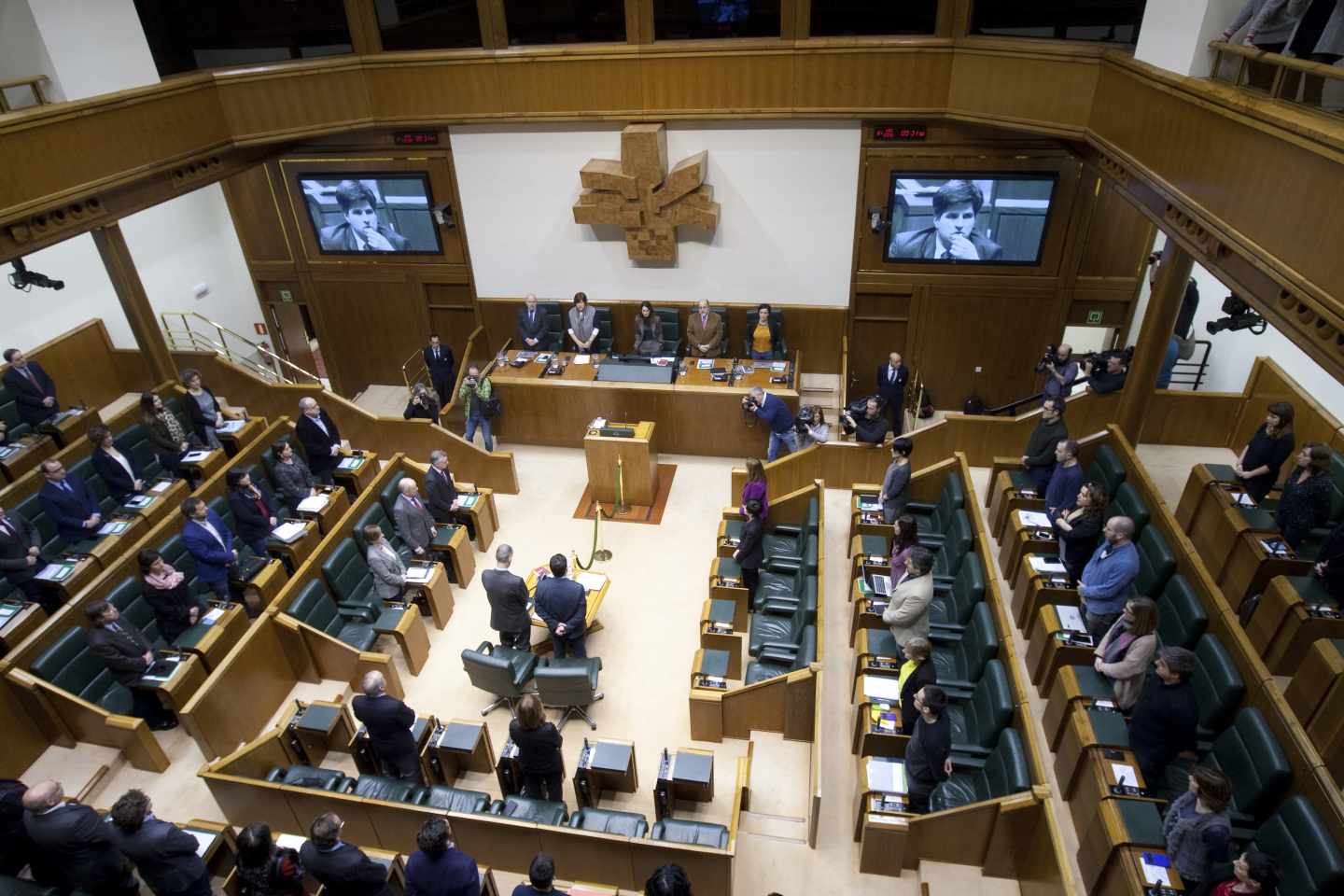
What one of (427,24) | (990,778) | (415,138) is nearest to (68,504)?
(415,138)

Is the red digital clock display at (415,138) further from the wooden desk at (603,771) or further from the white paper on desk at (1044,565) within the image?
the white paper on desk at (1044,565)

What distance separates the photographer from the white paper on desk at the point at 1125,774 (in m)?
4.75

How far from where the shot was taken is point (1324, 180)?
13.9 ft

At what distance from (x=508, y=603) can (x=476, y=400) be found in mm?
3763

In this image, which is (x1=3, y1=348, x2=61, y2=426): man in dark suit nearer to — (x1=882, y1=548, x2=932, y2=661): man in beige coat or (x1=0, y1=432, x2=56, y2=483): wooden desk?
(x1=0, y1=432, x2=56, y2=483): wooden desk

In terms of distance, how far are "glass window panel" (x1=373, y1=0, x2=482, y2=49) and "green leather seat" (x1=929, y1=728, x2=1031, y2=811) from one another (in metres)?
9.13

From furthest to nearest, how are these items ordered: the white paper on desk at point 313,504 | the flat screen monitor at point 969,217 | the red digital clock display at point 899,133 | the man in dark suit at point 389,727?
the flat screen monitor at point 969,217, the red digital clock display at point 899,133, the white paper on desk at point 313,504, the man in dark suit at point 389,727

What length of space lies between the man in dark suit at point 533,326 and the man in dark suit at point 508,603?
4.70 metres

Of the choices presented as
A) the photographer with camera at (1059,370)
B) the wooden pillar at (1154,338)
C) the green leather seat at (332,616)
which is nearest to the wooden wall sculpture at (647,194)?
the photographer with camera at (1059,370)

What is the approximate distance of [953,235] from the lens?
32.1 feet

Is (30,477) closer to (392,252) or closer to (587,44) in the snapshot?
(392,252)

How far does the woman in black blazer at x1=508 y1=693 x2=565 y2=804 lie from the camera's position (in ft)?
16.6

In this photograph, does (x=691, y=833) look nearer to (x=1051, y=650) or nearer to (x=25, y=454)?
(x=1051, y=650)

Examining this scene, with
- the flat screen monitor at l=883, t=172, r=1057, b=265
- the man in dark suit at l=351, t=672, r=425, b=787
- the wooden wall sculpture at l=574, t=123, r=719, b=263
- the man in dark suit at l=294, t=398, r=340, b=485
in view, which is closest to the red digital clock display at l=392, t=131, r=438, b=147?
the wooden wall sculpture at l=574, t=123, r=719, b=263
